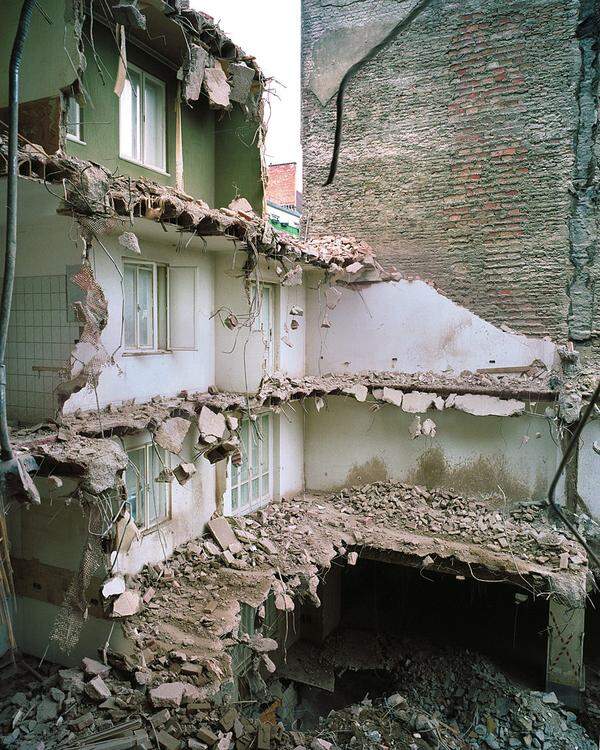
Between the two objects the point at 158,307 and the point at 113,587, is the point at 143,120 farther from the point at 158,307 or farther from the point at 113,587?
the point at 113,587

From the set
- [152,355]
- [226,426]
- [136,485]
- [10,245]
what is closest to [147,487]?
[136,485]

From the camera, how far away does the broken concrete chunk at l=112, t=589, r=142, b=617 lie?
23.0 ft

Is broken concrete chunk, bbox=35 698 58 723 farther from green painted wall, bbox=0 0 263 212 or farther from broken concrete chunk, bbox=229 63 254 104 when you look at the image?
broken concrete chunk, bbox=229 63 254 104

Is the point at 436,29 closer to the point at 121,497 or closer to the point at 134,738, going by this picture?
the point at 121,497

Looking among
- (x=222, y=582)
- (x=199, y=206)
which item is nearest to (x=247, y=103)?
(x=199, y=206)

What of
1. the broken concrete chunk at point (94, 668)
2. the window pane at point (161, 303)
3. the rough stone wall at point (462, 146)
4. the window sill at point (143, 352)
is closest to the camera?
the broken concrete chunk at point (94, 668)

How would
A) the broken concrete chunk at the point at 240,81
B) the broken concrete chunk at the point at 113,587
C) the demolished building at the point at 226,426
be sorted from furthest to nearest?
the broken concrete chunk at the point at 240,81
the broken concrete chunk at the point at 113,587
the demolished building at the point at 226,426

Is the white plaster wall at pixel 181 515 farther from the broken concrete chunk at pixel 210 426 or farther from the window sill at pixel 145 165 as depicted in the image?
the window sill at pixel 145 165

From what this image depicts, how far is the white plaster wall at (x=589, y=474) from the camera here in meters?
10.3

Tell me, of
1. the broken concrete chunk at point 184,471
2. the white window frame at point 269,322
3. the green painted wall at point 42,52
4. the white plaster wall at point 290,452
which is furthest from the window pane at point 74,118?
the white plaster wall at point 290,452

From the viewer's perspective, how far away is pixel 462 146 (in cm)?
1208

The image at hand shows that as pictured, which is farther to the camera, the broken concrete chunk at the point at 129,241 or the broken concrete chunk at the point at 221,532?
the broken concrete chunk at the point at 221,532

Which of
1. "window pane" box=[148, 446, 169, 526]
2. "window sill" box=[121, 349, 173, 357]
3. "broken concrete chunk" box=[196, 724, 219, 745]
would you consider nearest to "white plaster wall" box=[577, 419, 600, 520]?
"window pane" box=[148, 446, 169, 526]

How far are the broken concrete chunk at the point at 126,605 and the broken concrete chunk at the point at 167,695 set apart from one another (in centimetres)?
106
